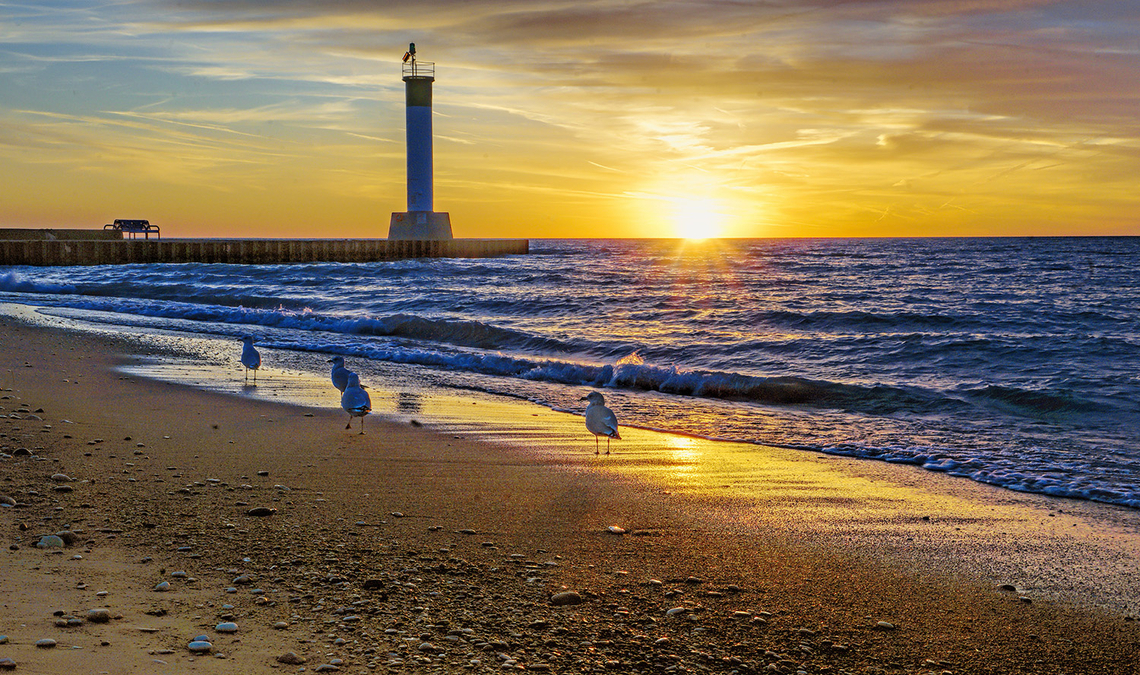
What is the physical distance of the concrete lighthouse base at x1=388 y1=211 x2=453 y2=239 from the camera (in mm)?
45625

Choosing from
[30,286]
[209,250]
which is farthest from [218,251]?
[30,286]

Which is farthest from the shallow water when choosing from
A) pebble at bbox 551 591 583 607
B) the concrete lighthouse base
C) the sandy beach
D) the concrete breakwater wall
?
the concrete lighthouse base

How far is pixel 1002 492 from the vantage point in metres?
5.71

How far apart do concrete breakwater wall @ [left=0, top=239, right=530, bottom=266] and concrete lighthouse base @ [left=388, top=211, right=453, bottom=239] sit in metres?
0.56

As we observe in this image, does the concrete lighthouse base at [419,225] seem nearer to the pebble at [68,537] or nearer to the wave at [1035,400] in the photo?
the wave at [1035,400]

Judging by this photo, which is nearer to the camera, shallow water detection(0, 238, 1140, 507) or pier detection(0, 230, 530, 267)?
shallow water detection(0, 238, 1140, 507)

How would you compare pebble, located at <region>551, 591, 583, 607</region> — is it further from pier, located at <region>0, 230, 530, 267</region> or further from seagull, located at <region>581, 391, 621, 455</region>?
pier, located at <region>0, 230, 530, 267</region>

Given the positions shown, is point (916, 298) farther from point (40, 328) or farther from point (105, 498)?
point (105, 498)

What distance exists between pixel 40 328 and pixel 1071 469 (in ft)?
48.3

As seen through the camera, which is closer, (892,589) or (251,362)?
(892,589)

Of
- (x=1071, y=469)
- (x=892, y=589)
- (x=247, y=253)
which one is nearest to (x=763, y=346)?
(x=1071, y=469)

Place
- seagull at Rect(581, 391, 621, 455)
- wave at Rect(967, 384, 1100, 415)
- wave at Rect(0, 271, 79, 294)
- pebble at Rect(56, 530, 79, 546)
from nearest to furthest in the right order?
pebble at Rect(56, 530, 79, 546)
seagull at Rect(581, 391, 621, 455)
wave at Rect(967, 384, 1100, 415)
wave at Rect(0, 271, 79, 294)

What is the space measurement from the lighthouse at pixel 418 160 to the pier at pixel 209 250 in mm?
798

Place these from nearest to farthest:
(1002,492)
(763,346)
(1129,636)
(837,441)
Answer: (1129,636) < (1002,492) < (837,441) < (763,346)
